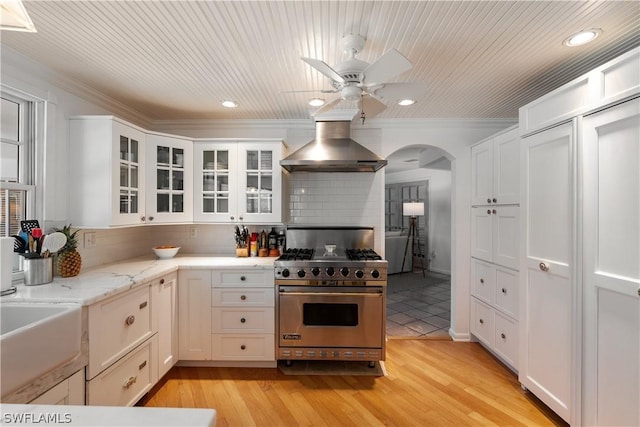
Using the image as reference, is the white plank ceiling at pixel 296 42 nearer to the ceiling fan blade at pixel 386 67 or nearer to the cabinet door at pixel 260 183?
the ceiling fan blade at pixel 386 67

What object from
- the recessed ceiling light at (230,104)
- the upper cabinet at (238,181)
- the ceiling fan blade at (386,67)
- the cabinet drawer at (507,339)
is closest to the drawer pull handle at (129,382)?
the upper cabinet at (238,181)

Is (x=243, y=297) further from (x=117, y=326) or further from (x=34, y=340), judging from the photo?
(x=34, y=340)

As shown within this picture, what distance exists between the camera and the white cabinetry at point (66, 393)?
1.34 meters

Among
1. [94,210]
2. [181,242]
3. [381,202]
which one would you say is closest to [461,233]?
[381,202]

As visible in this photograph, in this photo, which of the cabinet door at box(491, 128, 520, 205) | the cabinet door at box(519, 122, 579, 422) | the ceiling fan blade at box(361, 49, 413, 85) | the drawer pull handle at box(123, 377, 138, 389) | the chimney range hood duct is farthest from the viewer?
the chimney range hood duct

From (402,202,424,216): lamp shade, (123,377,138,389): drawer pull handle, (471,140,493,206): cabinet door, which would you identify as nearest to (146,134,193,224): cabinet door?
(123,377,138,389): drawer pull handle

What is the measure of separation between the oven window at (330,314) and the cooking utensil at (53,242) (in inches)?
72.6

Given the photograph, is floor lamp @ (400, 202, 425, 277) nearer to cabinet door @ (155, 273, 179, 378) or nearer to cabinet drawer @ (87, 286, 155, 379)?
cabinet door @ (155, 273, 179, 378)

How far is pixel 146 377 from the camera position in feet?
6.74

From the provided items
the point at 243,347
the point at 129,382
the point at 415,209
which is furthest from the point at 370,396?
the point at 415,209

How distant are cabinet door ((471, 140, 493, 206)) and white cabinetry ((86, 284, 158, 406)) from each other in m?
3.10

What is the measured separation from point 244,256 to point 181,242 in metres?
0.84

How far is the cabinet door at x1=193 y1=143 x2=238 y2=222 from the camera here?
9.37 feet

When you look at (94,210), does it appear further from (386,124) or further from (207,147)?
(386,124)
